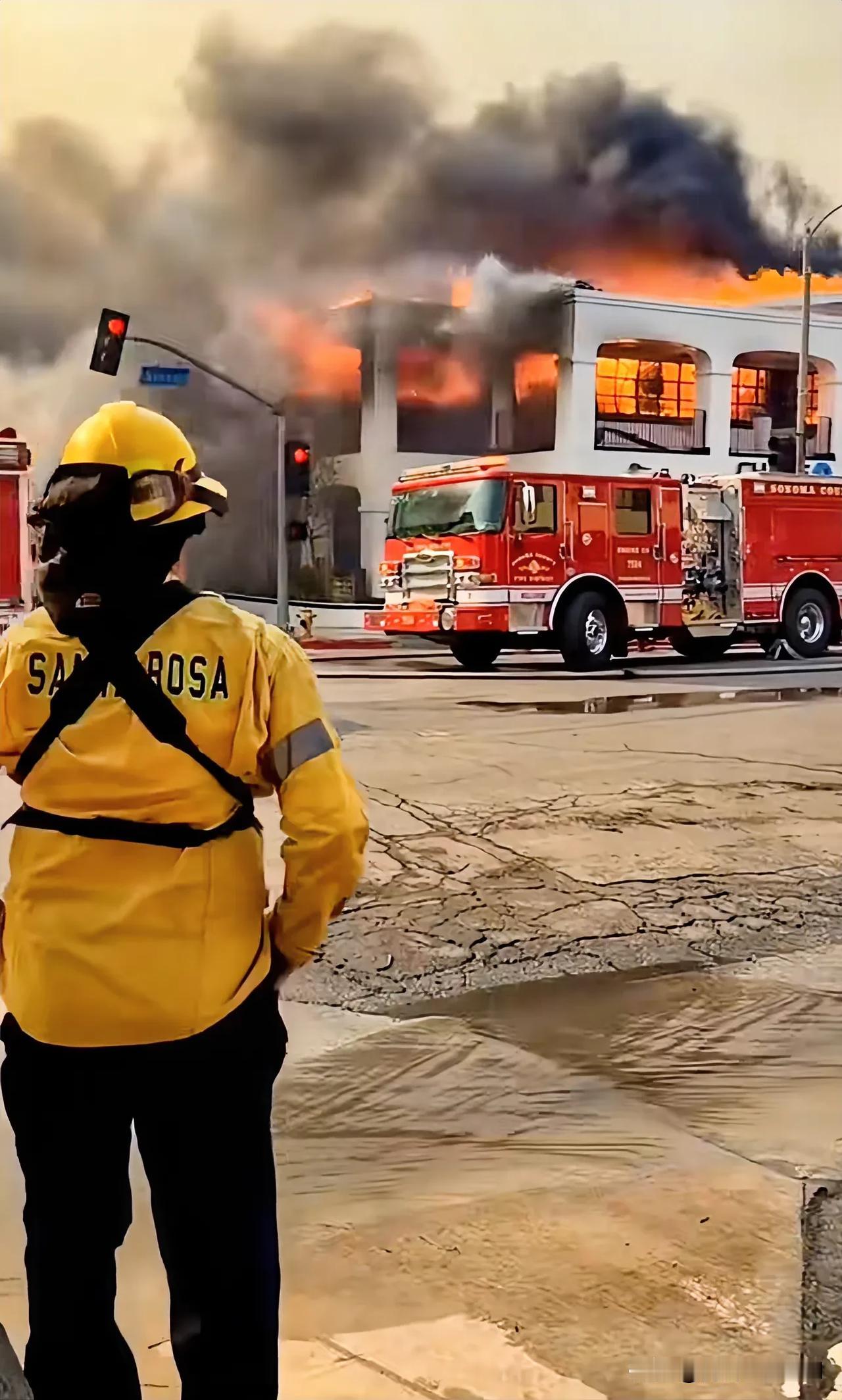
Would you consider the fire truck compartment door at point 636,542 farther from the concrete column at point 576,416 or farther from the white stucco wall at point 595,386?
the concrete column at point 576,416

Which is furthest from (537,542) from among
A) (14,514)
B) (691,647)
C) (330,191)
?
(14,514)

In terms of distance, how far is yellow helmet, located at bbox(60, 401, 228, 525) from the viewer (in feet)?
5.07

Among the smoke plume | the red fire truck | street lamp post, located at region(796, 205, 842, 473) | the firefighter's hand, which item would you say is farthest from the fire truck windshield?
the firefighter's hand

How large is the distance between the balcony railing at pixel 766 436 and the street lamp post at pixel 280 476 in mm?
1221

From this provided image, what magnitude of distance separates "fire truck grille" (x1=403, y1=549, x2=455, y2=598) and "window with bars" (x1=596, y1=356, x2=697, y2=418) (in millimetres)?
510

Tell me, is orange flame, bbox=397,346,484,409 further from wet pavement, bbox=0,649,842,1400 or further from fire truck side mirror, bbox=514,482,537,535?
wet pavement, bbox=0,649,842,1400

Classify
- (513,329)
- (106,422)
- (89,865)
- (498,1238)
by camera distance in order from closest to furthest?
(89,865), (106,422), (498,1238), (513,329)

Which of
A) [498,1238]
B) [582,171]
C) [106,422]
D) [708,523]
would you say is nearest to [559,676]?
[708,523]

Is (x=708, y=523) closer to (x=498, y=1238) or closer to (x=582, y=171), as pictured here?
(x=582, y=171)

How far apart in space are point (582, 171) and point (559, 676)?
121cm

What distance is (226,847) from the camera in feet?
5.00

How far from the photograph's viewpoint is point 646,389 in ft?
10.7

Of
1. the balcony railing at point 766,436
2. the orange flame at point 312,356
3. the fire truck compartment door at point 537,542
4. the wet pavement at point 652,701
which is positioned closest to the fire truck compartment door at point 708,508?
the balcony railing at point 766,436

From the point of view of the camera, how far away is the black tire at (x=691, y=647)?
11.7 feet
